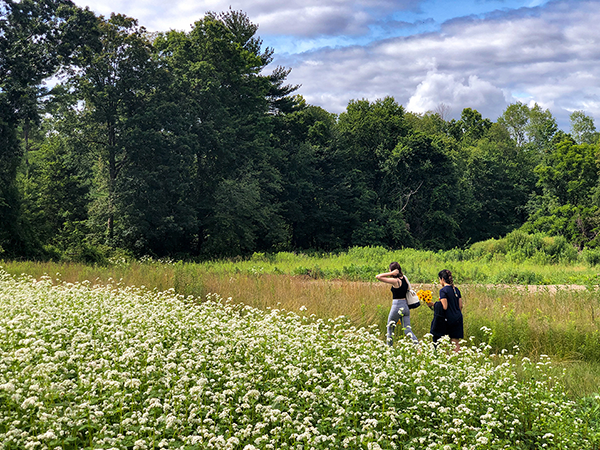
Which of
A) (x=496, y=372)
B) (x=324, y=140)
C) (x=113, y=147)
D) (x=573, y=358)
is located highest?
(x=324, y=140)

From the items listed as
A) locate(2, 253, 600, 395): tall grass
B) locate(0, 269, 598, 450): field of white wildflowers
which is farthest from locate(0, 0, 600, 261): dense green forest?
locate(0, 269, 598, 450): field of white wildflowers

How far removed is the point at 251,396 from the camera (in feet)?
15.9

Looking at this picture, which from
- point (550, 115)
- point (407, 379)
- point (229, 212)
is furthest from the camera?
point (550, 115)

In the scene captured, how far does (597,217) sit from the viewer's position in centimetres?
4209

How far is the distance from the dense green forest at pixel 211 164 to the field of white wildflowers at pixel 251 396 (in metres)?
19.4

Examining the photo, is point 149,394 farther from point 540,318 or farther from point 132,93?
point 132,93

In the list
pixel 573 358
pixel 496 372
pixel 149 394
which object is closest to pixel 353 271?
pixel 573 358

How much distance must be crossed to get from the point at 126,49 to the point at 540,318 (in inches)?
1090

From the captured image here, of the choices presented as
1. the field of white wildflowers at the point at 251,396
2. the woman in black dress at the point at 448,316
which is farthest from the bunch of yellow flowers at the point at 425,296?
the field of white wildflowers at the point at 251,396

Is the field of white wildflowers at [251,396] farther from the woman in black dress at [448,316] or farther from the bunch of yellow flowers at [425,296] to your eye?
the bunch of yellow flowers at [425,296]

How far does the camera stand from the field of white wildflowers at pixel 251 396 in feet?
13.9

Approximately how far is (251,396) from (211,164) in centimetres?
3172

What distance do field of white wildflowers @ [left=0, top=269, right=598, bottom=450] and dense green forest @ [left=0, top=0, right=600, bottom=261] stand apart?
19383mm

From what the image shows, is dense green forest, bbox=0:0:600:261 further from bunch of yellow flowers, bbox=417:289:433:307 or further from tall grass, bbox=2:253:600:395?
bunch of yellow flowers, bbox=417:289:433:307
